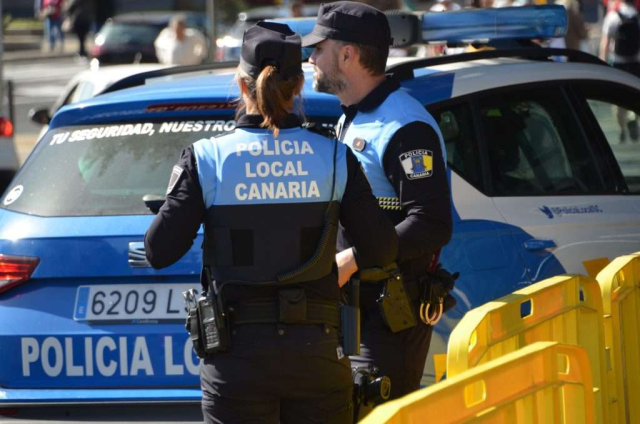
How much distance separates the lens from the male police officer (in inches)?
144

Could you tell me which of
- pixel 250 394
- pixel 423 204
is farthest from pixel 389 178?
pixel 250 394

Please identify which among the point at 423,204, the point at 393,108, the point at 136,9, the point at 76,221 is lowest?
the point at 136,9

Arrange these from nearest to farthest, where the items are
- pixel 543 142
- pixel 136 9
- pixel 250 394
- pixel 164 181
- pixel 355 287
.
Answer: pixel 250 394 < pixel 355 287 < pixel 164 181 < pixel 543 142 < pixel 136 9

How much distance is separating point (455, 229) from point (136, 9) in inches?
1632

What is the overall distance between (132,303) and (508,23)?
2.18 meters

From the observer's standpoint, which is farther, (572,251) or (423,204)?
(572,251)

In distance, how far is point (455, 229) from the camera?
4441 millimetres

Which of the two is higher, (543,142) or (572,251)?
(543,142)

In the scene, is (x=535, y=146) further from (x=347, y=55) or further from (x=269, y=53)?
(x=269, y=53)

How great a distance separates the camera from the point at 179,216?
3158 mm

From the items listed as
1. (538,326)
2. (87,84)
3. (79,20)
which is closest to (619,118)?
(538,326)

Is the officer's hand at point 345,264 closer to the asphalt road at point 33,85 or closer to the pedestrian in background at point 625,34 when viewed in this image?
the pedestrian in background at point 625,34

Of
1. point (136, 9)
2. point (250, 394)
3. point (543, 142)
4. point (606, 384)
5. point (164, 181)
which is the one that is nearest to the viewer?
point (250, 394)

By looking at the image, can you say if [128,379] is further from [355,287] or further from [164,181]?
[355,287]
